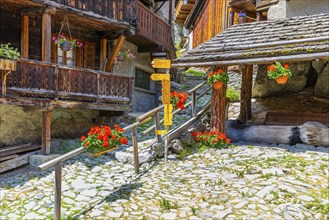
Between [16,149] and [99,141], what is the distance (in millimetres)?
3939

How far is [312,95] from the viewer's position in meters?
11.1

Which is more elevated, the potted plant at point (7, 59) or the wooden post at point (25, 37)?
the wooden post at point (25, 37)

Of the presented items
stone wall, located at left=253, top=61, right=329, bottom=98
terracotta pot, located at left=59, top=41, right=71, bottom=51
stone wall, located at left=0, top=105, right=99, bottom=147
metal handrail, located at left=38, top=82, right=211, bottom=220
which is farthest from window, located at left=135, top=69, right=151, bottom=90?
stone wall, located at left=253, top=61, right=329, bottom=98

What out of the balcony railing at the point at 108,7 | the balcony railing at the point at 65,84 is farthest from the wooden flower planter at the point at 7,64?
the balcony railing at the point at 108,7

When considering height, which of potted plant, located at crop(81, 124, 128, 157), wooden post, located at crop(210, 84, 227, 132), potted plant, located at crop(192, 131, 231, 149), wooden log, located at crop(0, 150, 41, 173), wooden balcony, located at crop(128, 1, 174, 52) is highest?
wooden balcony, located at crop(128, 1, 174, 52)

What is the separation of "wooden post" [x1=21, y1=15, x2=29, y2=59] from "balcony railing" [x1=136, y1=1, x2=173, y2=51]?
380cm

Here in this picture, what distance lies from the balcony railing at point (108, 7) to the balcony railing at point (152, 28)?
0.48 metres

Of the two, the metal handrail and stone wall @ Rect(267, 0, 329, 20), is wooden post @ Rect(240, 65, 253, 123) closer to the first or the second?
the metal handrail

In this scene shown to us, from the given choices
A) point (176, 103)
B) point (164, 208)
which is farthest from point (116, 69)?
point (164, 208)

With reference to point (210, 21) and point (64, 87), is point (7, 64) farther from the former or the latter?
point (210, 21)

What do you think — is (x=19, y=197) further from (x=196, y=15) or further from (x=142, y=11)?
(x=196, y=15)

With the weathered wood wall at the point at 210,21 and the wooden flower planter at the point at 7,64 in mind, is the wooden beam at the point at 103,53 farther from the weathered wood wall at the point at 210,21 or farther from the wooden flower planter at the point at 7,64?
the weathered wood wall at the point at 210,21

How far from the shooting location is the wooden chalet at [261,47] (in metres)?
7.16

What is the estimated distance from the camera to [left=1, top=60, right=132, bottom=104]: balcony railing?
7543 millimetres
